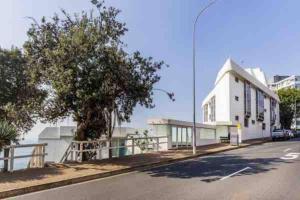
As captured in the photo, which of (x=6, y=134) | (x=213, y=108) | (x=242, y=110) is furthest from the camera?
(x=213, y=108)

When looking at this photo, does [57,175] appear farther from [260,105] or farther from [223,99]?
[260,105]

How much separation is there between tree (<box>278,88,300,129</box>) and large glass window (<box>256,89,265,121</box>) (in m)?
26.8

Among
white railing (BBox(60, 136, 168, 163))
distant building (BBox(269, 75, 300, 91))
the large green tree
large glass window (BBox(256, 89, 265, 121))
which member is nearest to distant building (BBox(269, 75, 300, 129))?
distant building (BBox(269, 75, 300, 91))

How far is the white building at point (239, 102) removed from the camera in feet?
169

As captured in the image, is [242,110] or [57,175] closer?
[57,175]

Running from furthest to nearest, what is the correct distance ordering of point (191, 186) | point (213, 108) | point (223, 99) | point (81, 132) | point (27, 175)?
point (213, 108) → point (223, 99) → point (81, 132) → point (27, 175) → point (191, 186)

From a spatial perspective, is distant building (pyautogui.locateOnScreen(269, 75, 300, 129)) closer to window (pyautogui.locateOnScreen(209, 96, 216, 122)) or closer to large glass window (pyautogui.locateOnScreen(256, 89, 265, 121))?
large glass window (pyautogui.locateOnScreen(256, 89, 265, 121))

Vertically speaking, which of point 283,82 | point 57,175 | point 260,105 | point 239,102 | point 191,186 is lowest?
point 191,186

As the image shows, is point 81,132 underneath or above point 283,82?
underneath

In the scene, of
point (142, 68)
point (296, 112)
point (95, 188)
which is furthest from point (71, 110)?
point (296, 112)

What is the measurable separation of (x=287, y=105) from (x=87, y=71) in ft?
274

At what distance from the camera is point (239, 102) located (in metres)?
54.8

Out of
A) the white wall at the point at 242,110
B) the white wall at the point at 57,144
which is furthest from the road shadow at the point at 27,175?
the white wall at the point at 242,110

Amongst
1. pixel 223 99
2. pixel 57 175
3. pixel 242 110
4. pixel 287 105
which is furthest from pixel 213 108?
pixel 57 175
